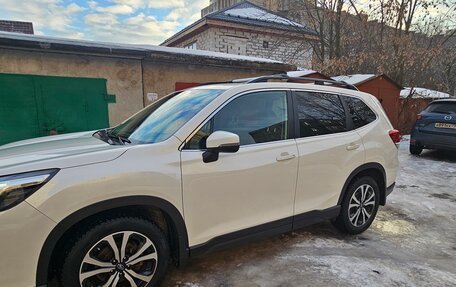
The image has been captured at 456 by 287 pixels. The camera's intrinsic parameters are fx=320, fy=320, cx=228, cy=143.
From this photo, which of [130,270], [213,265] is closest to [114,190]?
[130,270]

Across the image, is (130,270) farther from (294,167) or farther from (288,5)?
(288,5)

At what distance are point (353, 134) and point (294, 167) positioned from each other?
101 centimetres

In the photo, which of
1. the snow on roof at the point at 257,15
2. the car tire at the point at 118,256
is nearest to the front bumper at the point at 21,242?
the car tire at the point at 118,256

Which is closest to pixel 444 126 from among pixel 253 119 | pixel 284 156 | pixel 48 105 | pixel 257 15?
pixel 284 156

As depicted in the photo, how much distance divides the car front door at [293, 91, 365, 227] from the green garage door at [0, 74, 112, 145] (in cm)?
478

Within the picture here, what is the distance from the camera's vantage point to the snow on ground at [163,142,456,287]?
287 centimetres

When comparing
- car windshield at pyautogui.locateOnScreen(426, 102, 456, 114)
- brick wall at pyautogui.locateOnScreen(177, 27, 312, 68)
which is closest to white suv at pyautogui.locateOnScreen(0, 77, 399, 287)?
car windshield at pyautogui.locateOnScreen(426, 102, 456, 114)

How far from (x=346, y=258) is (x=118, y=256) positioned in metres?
2.24

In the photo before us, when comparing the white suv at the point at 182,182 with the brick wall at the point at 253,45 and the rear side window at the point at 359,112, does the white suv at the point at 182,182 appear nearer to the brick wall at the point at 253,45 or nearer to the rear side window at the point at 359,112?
the rear side window at the point at 359,112

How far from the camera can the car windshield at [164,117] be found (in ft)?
9.00

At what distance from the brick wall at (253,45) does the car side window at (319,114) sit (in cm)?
1262

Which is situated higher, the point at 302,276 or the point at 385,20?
the point at 385,20

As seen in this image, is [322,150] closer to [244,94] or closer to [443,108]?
[244,94]

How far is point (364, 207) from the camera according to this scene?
389 cm
